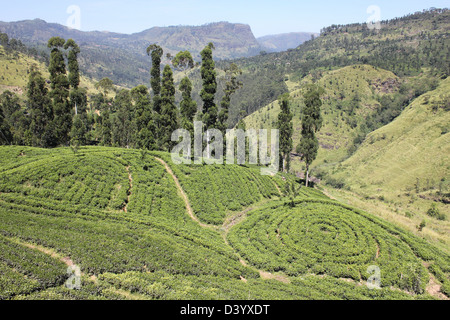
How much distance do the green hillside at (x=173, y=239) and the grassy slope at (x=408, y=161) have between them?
132ft

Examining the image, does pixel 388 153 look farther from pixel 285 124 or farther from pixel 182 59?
pixel 182 59

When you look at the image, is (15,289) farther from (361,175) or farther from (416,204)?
(361,175)

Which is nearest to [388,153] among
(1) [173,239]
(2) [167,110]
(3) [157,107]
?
(2) [167,110]

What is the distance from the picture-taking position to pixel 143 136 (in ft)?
170

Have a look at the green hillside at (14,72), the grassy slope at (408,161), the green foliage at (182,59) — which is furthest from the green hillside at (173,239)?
the green hillside at (14,72)

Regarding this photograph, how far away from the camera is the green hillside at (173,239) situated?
1712 centimetres

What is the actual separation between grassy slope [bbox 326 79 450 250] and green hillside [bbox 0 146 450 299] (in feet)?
132

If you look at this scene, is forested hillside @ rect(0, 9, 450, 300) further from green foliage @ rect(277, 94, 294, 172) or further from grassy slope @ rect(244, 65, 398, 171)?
grassy slope @ rect(244, 65, 398, 171)

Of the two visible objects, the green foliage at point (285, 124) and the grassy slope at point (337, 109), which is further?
the grassy slope at point (337, 109)

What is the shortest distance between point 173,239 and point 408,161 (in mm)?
92056

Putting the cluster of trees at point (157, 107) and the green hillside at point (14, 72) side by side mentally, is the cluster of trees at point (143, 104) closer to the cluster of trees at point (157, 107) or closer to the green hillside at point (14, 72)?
the cluster of trees at point (157, 107)

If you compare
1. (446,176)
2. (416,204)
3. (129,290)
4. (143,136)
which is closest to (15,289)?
(129,290)

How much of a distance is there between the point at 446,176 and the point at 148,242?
284 ft

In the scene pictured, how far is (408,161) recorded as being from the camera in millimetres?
86688
